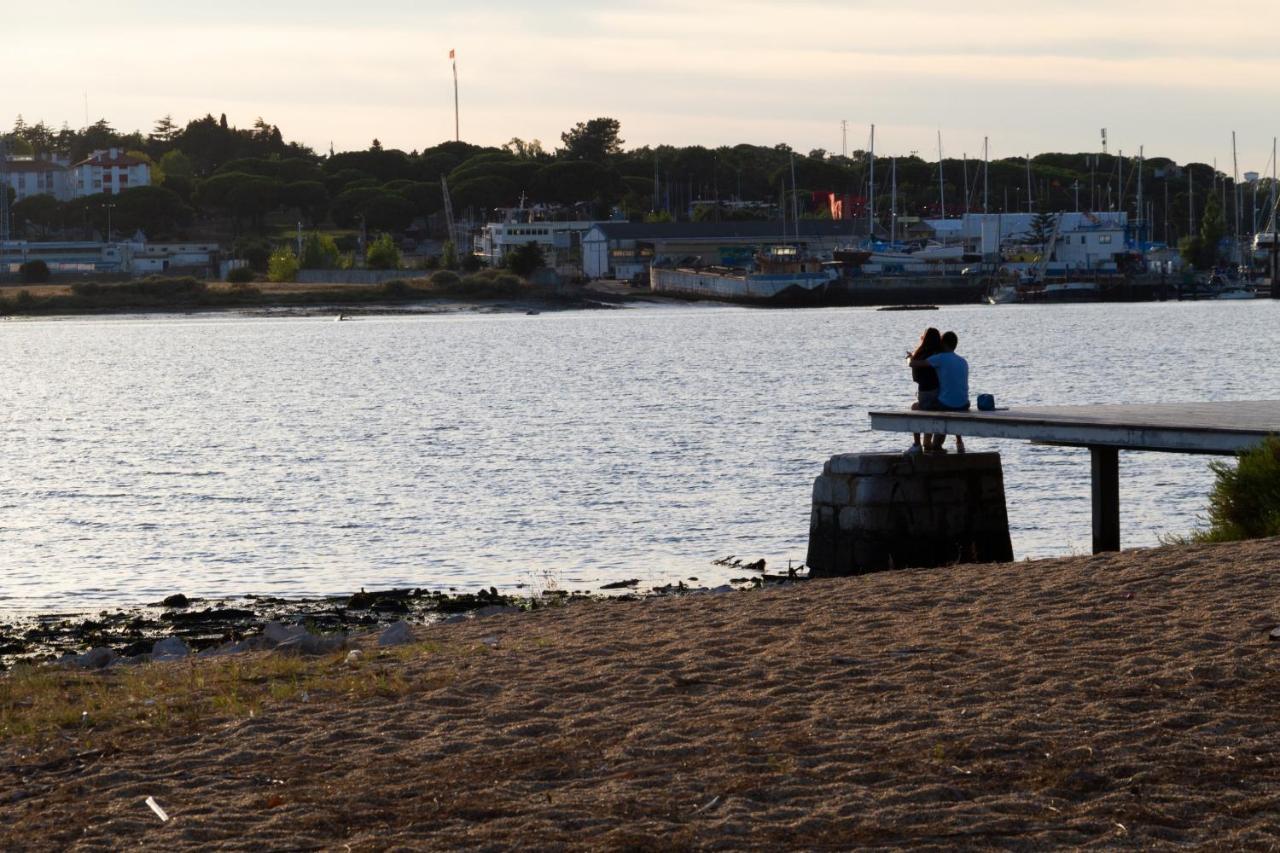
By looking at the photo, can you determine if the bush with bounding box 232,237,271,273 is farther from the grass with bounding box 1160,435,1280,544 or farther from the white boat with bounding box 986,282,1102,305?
the grass with bounding box 1160,435,1280,544

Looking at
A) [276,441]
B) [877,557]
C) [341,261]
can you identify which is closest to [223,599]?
[877,557]

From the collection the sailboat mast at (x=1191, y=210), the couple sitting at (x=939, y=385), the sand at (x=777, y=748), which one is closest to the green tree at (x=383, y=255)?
the sailboat mast at (x=1191, y=210)

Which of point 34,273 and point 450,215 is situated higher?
point 450,215

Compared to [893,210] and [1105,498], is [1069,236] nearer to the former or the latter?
[893,210]

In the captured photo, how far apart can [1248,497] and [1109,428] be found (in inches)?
90.6

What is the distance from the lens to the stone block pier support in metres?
17.4

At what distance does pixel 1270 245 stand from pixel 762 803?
155m

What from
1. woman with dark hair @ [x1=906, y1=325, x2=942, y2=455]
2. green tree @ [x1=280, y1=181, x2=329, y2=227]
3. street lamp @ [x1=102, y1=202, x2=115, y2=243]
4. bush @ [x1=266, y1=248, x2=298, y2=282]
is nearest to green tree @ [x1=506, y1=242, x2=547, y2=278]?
bush @ [x1=266, y1=248, x2=298, y2=282]

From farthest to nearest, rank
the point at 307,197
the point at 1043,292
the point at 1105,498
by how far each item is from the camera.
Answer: the point at 307,197
the point at 1043,292
the point at 1105,498

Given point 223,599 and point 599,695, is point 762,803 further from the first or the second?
point 223,599

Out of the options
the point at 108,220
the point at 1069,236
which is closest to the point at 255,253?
the point at 108,220

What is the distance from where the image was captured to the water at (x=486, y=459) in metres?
22.5

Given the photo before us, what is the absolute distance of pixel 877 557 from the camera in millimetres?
17344

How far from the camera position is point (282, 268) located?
502 feet
